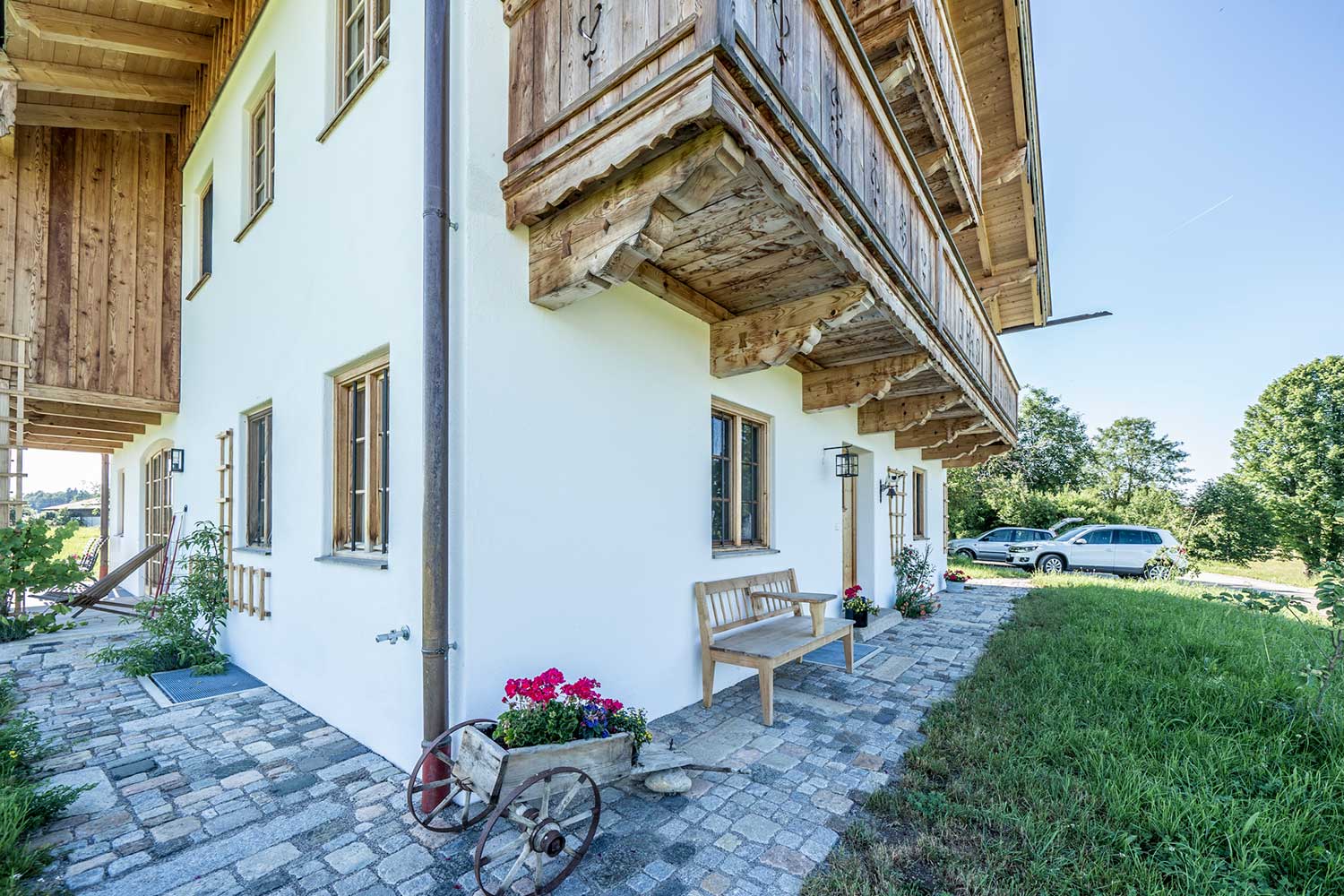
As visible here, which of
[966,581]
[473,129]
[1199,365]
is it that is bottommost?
[966,581]

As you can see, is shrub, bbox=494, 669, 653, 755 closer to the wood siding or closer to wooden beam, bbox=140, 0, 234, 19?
wooden beam, bbox=140, 0, 234, 19

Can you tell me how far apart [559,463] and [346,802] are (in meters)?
1.93

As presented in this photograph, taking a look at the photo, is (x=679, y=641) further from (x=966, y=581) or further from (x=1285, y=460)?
(x=1285, y=460)

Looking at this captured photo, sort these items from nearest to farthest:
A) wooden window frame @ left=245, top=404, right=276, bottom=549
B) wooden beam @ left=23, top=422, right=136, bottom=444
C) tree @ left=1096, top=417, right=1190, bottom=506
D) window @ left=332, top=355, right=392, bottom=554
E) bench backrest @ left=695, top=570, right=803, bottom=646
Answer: window @ left=332, top=355, right=392, bottom=554, bench backrest @ left=695, top=570, right=803, bottom=646, wooden window frame @ left=245, top=404, right=276, bottom=549, wooden beam @ left=23, top=422, right=136, bottom=444, tree @ left=1096, top=417, right=1190, bottom=506

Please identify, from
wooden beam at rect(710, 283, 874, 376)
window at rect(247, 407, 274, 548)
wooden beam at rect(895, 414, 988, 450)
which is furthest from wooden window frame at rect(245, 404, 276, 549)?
wooden beam at rect(895, 414, 988, 450)

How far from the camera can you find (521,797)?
2504 millimetres

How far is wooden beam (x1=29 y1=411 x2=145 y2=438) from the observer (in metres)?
8.16

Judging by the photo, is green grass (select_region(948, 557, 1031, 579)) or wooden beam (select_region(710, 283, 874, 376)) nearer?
wooden beam (select_region(710, 283, 874, 376))

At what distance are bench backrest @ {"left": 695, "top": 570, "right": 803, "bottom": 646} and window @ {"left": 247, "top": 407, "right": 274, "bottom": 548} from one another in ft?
12.1

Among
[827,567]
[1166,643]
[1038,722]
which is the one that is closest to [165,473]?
[827,567]

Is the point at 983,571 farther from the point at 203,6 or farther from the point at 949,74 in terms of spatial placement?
the point at 203,6

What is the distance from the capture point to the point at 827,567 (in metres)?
6.57

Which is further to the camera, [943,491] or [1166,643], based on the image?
[943,491]

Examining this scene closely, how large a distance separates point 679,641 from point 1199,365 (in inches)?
1544
